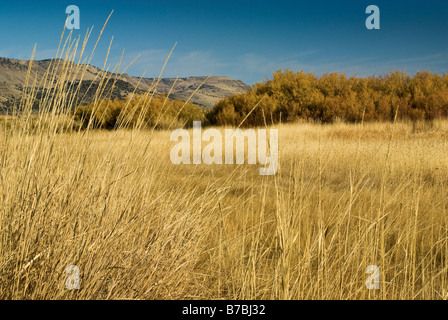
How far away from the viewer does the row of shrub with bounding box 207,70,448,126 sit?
581 inches

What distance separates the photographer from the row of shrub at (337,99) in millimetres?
14766

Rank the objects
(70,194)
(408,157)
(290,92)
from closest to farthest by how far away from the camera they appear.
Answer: (70,194), (408,157), (290,92)

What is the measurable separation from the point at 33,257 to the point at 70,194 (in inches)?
13.3

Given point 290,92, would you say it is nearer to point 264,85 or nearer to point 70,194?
point 264,85

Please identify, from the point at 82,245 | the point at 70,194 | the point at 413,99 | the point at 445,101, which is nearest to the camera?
the point at 82,245

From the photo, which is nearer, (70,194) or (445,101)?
(70,194)

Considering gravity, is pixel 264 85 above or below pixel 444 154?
above

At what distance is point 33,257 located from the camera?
142 cm

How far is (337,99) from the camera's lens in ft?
52.6
